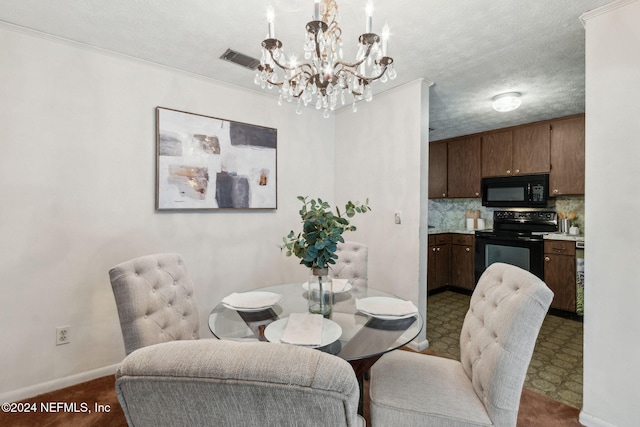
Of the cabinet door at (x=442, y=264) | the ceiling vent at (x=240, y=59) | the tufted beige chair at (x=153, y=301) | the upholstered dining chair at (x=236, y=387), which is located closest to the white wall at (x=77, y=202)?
the ceiling vent at (x=240, y=59)

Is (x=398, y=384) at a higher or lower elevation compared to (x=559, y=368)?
higher

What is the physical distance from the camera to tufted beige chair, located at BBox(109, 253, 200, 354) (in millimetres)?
1456

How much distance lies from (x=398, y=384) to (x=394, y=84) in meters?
2.45

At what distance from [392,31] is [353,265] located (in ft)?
5.44

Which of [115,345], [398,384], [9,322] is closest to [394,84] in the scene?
[398,384]

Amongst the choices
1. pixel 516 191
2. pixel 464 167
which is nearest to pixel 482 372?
pixel 516 191

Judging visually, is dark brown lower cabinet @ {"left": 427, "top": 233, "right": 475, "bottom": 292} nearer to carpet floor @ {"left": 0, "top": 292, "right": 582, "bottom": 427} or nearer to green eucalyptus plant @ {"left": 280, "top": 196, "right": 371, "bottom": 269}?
carpet floor @ {"left": 0, "top": 292, "right": 582, "bottom": 427}

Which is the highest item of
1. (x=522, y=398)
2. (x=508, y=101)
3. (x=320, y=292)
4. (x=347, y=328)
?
(x=508, y=101)

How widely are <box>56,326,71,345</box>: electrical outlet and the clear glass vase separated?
5.85 ft

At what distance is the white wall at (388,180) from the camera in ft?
9.04

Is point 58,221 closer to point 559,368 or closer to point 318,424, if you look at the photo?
point 318,424

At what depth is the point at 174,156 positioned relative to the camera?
2.49 metres

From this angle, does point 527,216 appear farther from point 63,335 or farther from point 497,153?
point 63,335

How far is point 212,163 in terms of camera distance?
268cm
